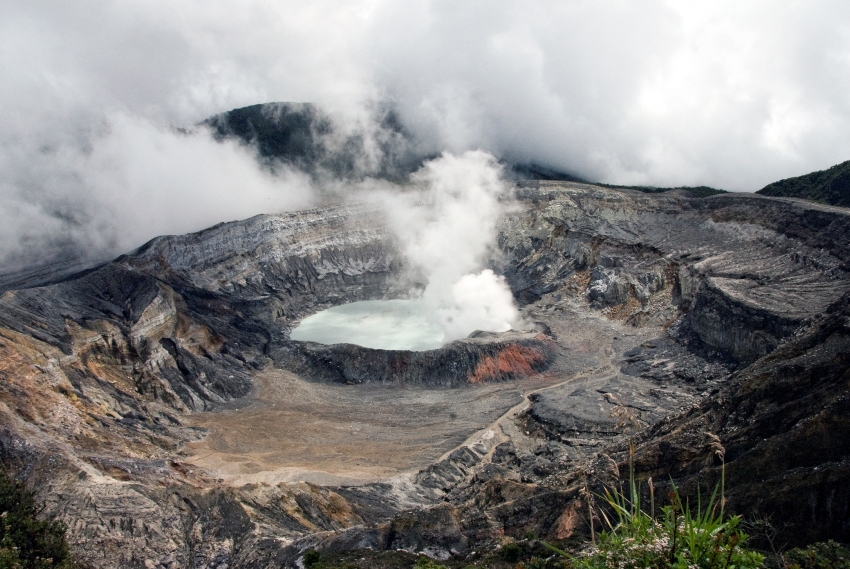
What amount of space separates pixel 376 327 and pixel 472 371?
18.3 meters

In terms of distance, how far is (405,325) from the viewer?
74.4 meters

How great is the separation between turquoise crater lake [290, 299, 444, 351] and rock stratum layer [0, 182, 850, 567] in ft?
12.4

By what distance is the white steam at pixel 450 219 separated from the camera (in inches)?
3413

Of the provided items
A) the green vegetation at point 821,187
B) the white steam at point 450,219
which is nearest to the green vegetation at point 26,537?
the white steam at point 450,219

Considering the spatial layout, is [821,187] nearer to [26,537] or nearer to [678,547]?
[678,547]

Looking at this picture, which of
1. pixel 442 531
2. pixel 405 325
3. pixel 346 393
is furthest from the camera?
pixel 405 325

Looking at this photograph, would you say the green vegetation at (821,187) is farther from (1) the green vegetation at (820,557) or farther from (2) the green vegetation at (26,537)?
(2) the green vegetation at (26,537)

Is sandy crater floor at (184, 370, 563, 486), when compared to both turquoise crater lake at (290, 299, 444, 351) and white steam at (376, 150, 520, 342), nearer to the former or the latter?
turquoise crater lake at (290, 299, 444, 351)

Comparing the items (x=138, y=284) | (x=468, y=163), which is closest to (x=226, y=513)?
(x=138, y=284)

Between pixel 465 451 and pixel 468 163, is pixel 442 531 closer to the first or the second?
pixel 465 451

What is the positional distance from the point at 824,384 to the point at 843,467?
756 cm

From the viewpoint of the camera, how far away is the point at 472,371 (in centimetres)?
5919

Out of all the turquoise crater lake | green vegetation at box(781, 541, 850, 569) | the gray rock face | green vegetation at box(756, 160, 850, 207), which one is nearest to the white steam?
the turquoise crater lake

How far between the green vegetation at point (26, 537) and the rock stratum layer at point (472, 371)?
110 inches
